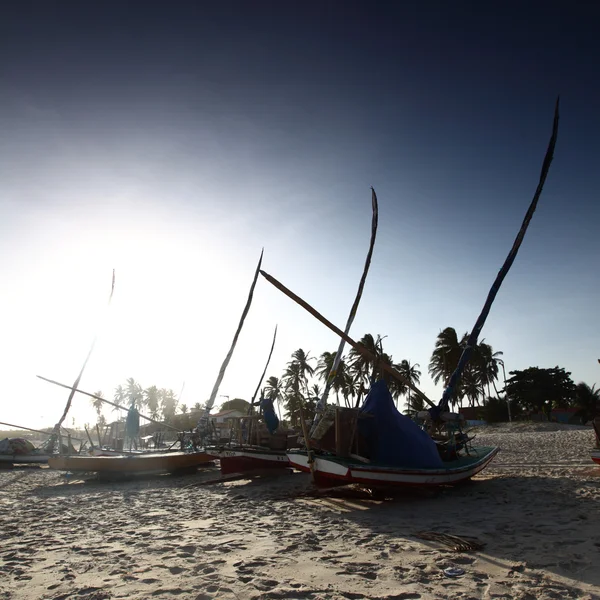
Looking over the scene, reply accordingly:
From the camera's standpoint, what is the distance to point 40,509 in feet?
36.8

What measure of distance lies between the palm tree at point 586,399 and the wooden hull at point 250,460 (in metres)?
54.9

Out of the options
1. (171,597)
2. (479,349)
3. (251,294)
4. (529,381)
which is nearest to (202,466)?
(251,294)

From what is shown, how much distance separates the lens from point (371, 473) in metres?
10.4

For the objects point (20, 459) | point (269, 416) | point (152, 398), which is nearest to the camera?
point (269, 416)

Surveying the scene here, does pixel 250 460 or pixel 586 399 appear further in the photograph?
pixel 586 399

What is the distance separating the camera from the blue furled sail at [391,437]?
11359 mm

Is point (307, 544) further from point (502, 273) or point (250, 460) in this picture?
point (502, 273)

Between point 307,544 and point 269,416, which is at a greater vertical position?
point 269,416

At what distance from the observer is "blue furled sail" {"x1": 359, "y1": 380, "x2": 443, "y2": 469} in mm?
11359

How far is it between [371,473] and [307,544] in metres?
3.91

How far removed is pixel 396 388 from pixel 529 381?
2020 cm

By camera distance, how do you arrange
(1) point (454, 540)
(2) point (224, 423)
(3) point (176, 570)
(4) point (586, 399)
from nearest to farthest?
(3) point (176, 570)
(1) point (454, 540)
(2) point (224, 423)
(4) point (586, 399)

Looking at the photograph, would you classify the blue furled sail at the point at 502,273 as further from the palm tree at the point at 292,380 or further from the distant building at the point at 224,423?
the palm tree at the point at 292,380

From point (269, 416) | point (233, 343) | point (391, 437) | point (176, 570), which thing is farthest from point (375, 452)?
point (233, 343)
